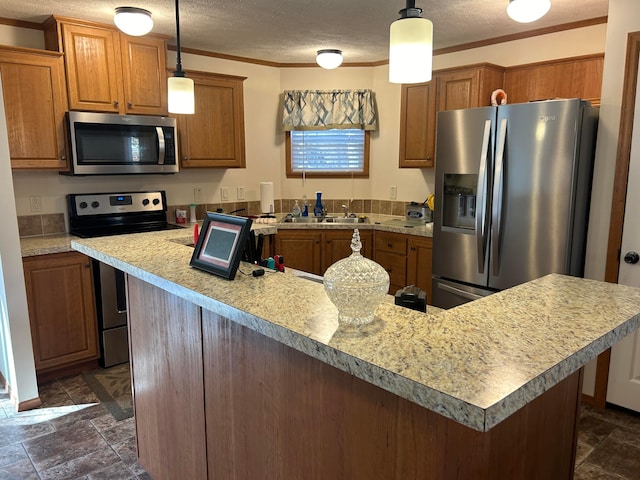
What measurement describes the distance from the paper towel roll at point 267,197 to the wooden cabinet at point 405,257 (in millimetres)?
1107

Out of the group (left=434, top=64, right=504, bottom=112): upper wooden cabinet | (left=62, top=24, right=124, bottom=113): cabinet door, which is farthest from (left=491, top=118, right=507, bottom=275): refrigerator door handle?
(left=62, top=24, right=124, bottom=113): cabinet door

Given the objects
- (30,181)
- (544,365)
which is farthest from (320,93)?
(544,365)

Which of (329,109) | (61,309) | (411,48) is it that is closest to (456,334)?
(411,48)

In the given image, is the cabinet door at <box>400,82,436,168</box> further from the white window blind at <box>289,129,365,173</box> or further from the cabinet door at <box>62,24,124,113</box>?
the cabinet door at <box>62,24,124,113</box>

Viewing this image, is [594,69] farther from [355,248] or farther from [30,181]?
[30,181]

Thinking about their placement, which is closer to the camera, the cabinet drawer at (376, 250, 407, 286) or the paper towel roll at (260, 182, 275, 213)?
the cabinet drawer at (376, 250, 407, 286)

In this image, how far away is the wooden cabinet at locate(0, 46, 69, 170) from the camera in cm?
301

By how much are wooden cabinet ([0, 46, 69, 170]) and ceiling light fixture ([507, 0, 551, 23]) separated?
2.84 meters

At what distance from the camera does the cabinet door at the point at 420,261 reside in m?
3.79

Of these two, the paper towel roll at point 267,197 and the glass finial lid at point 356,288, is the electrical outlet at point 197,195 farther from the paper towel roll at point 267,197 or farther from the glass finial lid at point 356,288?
the glass finial lid at point 356,288

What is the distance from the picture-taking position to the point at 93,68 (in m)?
3.28

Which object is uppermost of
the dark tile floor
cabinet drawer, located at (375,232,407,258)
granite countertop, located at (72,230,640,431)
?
granite countertop, located at (72,230,640,431)

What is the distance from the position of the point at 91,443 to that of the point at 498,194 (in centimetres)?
272

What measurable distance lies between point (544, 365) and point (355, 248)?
51 cm
